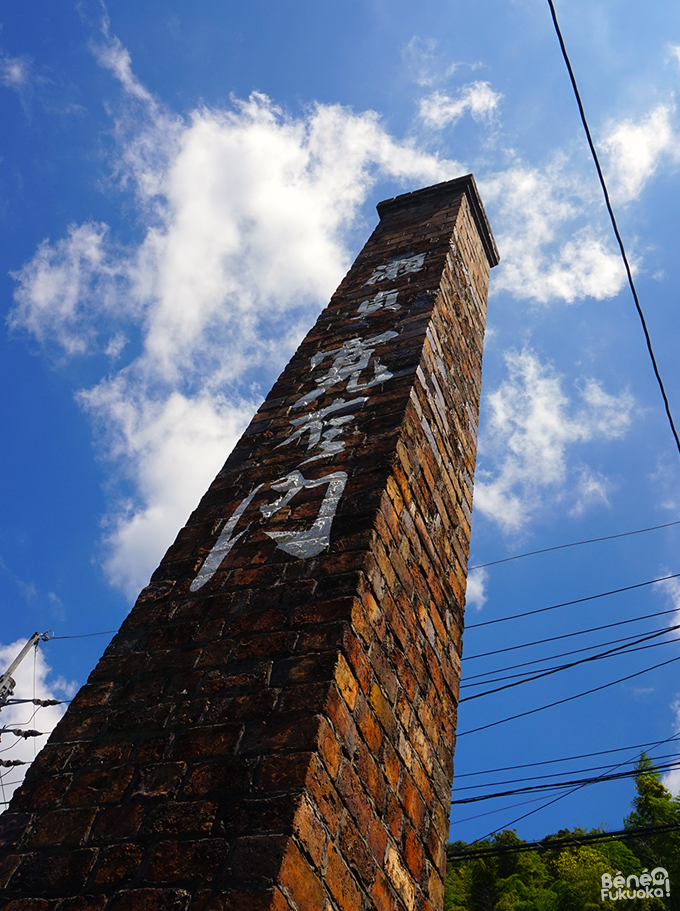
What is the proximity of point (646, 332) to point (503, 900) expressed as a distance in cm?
1431

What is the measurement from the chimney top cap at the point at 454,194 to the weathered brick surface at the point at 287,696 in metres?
2.31

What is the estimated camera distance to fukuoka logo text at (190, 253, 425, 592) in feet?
6.18

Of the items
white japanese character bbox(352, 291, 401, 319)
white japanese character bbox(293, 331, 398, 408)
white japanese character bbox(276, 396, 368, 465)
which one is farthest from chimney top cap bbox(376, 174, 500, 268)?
white japanese character bbox(276, 396, 368, 465)

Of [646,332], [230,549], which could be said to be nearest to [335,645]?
[230,549]

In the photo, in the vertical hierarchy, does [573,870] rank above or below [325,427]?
above

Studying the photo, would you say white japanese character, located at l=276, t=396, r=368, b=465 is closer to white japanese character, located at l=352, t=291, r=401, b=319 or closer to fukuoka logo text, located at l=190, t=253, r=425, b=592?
fukuoka logo text, located at l=190, t=253, r=425, b=592

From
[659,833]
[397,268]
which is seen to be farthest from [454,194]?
[659,833]

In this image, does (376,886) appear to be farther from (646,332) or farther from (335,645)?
(646,332)

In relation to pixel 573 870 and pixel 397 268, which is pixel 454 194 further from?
pixel 573 870

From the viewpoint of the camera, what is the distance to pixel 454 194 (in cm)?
452

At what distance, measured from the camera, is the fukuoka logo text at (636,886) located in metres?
12.4

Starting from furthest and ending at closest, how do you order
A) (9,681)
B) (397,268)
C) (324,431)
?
(9,681)
(397,268)
(324,431)

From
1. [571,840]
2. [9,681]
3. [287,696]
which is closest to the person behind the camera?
[287,696]

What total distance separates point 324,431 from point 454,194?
2.86m
